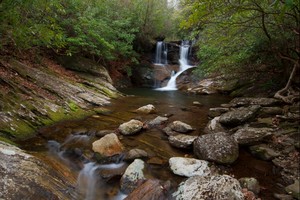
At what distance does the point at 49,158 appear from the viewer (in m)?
4.67

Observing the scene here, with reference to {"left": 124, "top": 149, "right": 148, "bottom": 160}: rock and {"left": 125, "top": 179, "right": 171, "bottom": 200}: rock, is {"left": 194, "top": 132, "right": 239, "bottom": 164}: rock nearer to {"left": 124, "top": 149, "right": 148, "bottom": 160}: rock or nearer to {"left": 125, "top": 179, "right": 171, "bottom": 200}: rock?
{"left": 124, "top": 149, "right": 148, "bottom": 160}: rock

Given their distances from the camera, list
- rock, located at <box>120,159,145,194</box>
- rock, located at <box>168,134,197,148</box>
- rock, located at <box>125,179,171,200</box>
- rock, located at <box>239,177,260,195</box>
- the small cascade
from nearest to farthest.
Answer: rock, located at <box>125,179,171,200</box> → rock, located at <box>239,177,260,195</box> → rock, located at <box>120,159,145,194</box> → rock, located at <box>168,134,197,148</box> → the small cascade

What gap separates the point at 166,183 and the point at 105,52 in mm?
11354

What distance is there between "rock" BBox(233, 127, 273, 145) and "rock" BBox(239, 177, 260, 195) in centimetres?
130

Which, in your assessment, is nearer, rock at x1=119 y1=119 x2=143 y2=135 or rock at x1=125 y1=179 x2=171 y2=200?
rock at x1=125 y1=179 x2=171 y2=200

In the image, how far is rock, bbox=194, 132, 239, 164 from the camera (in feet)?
15.4

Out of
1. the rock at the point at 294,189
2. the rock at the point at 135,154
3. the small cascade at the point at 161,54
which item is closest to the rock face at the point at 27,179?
the rock at the point at 135,154

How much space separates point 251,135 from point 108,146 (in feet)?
10.9

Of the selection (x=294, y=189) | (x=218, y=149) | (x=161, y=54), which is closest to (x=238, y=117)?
(x=218, y=149)

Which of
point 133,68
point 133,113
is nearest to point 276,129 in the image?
point 133,113

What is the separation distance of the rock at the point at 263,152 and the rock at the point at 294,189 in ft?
2.91

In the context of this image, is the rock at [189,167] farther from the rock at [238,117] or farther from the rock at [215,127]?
the rock at [238,117]

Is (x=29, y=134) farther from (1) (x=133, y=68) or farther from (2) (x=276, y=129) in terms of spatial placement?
(1) (x=133, y=68)

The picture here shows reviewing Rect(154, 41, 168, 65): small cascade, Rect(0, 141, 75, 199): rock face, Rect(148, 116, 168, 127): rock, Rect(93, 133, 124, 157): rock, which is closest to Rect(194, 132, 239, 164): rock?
Rect(93, 133, 124, 157): rock
